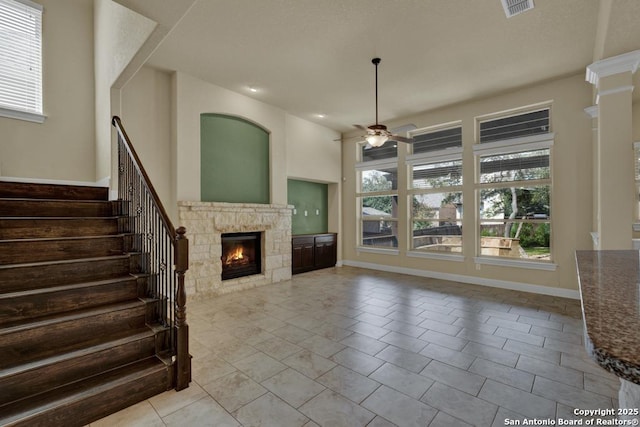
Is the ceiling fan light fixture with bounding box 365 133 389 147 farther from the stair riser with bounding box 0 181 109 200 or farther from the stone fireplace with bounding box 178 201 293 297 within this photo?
the stair riser with bounding box 0 181 109 200

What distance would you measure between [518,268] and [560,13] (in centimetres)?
413

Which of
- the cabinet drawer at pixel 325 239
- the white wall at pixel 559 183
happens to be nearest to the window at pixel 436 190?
the white wall at pixel 559 183

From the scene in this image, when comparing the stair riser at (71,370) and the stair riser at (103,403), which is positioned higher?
the stair riser at (71,370)

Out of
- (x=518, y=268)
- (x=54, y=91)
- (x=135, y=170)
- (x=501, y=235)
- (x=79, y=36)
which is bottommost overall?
(x=518, y=268)

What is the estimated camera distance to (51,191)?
3.78 metres

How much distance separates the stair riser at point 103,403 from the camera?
6.14 ft

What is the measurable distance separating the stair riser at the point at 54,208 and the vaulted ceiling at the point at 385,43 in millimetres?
2274

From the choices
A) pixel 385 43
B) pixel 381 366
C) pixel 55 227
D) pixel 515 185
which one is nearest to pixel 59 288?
pixel 55 227

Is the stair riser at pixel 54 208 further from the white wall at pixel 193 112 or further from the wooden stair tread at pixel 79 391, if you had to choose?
the wooden stair tread at pixel 79 391

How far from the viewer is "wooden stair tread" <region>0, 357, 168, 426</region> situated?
1844mm

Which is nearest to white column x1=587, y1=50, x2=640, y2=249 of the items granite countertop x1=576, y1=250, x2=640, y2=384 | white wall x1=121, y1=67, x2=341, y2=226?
granite countertop x1=576, y1=250, x2=640, y2=384

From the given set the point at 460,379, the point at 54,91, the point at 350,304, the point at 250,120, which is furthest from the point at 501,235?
the point at 54,91

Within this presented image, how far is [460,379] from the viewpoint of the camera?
8.46ft

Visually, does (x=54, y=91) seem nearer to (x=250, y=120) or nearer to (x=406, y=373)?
(x=250, y=120)
